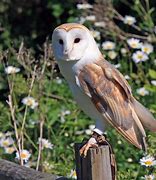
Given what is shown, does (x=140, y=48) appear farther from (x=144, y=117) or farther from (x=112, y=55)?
(x=144, y=117)

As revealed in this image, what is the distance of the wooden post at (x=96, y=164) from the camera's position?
2.88 meters

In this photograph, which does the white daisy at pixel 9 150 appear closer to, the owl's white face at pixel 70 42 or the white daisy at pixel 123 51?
the white daisy at pixel 123 51

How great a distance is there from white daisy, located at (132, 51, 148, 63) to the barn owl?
2189 mm

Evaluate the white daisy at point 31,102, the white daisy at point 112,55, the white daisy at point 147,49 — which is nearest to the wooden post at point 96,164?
the white daisy at point 31,102

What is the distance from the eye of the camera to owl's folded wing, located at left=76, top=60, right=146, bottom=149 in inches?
115

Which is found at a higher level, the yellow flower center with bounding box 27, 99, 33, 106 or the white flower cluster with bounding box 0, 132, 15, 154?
the yellow flower center with bounding box 27, 99, 33, 106

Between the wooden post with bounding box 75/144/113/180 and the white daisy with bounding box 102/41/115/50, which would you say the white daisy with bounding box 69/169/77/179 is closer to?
the wooden post with bounding box 75/144/113/180

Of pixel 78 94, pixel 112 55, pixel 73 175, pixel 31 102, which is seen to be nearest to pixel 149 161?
pixel 73 175

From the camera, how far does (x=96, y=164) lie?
289 centimetres

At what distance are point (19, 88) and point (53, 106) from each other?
1.52 feet

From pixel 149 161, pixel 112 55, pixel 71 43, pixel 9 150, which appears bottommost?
pixel 9 150

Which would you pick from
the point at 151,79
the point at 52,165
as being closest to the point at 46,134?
the point at 52,165

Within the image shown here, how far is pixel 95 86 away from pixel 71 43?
0.68 feet

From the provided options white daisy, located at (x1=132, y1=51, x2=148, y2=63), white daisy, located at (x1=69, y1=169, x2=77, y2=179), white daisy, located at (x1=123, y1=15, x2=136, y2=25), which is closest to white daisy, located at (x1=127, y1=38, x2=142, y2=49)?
white daisy, located at (x1=132, y1=51, x2=148, y2=63)
